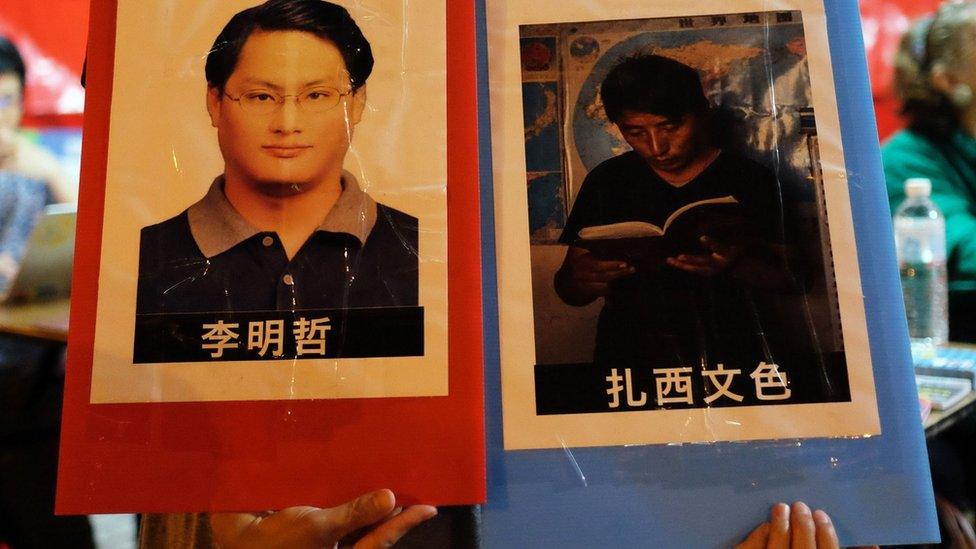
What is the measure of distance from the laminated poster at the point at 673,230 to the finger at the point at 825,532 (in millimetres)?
61

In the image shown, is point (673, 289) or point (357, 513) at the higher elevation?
point (673, 289)

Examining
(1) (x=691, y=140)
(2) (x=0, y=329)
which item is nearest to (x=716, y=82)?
(1) (x=691, y=140)

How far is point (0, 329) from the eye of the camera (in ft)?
4.83

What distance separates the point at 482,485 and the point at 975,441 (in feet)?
4.16

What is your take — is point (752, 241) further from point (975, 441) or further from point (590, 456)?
point (975, 441)

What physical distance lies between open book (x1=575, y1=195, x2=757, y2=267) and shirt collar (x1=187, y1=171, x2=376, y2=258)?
0.59 ft

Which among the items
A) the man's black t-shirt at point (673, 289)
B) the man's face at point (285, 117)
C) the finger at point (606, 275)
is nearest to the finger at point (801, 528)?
the man's black t-shirt at point (673, 289)

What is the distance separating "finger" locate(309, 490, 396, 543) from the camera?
471 millimetres

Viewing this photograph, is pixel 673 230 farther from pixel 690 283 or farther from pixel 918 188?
pixel 918 188

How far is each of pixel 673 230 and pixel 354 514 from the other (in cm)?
34

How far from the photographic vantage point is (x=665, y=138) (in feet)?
1.81

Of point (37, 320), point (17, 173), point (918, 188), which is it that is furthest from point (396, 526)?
point (17, 173)

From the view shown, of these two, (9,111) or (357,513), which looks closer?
(357,513)

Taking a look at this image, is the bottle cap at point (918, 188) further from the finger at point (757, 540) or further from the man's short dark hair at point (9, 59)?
the man's short dark hair at point (9, 59)
